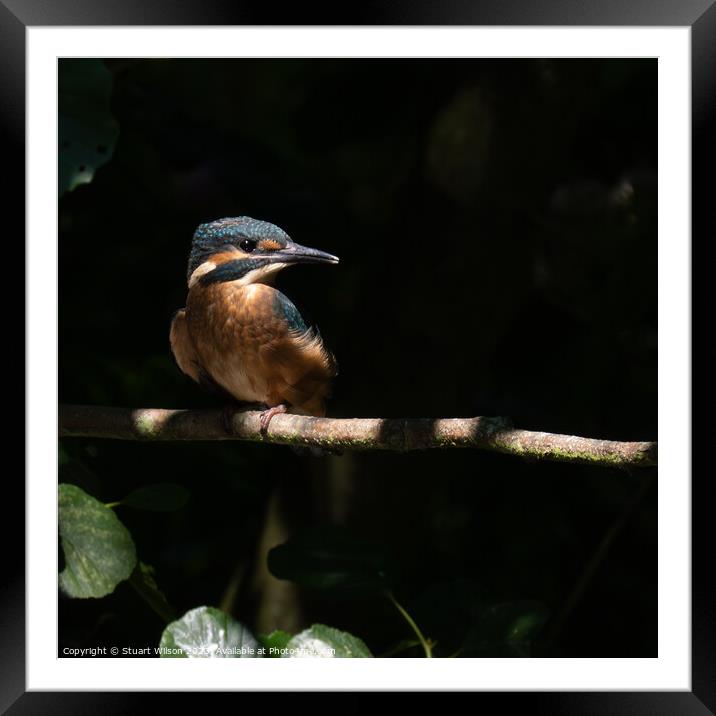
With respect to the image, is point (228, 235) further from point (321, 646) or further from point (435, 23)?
point (321, 646)

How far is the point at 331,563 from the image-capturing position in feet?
7.84

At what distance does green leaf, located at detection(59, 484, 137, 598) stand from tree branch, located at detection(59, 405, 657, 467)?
189 millimetres

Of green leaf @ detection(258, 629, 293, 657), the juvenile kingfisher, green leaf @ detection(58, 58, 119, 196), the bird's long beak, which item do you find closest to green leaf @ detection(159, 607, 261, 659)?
green leaf @ detection(258, 629, 293, 657)

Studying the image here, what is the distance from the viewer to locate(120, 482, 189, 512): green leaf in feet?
7.91

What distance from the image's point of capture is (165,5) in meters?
2.12

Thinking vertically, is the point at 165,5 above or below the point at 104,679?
above

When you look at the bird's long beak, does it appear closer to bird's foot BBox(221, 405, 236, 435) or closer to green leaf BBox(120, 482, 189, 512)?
bird's foot BBox(221, 405, 236, 435)

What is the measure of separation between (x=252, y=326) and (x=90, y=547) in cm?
71

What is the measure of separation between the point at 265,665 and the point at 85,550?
510 mm

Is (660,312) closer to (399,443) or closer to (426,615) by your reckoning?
(399,443)

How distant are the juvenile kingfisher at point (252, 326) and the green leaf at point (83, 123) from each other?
15.5 inches

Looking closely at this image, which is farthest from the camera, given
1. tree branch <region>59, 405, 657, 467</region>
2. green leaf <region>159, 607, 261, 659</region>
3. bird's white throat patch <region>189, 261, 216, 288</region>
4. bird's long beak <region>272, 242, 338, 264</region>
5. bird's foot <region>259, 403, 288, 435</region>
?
bird's white throat patch <region>189, 261, 216, 288</region>

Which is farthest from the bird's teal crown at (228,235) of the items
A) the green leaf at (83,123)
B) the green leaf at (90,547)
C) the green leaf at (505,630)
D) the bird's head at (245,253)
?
the green leaf at (505,630)

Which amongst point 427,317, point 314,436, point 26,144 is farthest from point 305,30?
point 427,317
